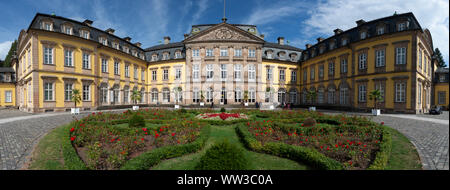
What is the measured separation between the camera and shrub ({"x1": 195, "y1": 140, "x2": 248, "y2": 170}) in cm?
295

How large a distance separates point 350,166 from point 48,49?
2920 cm

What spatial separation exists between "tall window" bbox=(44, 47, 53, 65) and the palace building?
3.3 inches

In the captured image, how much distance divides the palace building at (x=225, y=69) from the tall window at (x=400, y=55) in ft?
0.27

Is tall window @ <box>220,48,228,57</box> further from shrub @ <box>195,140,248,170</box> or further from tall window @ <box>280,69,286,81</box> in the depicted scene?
shrub @ <box>195,140,248,170</box>

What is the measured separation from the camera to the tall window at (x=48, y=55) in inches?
770

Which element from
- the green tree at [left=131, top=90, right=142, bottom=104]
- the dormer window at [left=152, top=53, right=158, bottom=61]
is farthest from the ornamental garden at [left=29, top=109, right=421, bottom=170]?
the dormer window at [left=152, top=53, right=158, bottom=61]

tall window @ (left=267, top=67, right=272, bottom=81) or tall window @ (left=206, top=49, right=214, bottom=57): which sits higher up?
tall window @ (left=206, top=49, right=214, bottom=57)

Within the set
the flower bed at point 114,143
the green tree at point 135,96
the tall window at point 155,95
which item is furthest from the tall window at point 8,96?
the flower bed at point 114,143

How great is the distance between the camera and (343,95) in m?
25.2

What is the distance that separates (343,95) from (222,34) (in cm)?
2188

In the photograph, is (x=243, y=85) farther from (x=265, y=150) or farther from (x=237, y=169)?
(x=237, y=169)

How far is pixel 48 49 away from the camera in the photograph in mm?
19688
